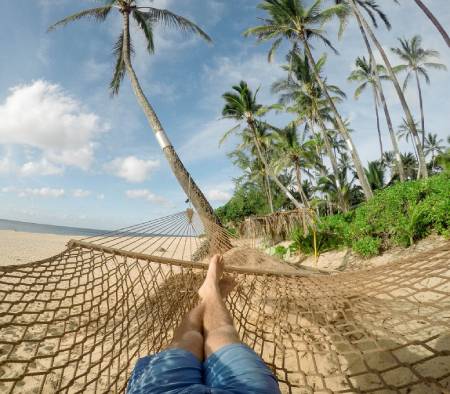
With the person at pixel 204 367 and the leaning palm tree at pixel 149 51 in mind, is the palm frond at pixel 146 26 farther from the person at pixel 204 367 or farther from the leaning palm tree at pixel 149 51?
the person at pixel 204 367

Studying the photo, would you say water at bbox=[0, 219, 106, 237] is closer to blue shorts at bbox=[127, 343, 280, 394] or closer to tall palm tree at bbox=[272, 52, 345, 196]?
tall palm tree at bbox=[272, 52, 345, 196]

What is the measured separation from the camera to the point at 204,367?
2.89ft

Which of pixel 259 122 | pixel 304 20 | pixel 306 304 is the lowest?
pixel 306 304

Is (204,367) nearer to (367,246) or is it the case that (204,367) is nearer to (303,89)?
(367,246)

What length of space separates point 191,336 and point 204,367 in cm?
13

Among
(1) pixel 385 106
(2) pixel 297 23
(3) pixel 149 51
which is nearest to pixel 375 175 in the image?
(1) pixel 385 106

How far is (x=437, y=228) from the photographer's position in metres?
4.49

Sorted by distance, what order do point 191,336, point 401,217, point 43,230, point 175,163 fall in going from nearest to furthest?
point 191,336, point 175,163, point 401,217, point 43,230

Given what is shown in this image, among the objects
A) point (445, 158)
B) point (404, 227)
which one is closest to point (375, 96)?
point (445, 158)

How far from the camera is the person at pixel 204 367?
2.45ft

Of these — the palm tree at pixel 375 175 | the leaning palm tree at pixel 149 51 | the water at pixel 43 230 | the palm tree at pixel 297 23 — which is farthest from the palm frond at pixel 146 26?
the water at pixel 43 230

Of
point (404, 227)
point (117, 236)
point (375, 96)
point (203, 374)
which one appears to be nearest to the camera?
point (203, 374)

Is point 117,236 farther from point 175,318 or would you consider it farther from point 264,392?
point 264,392

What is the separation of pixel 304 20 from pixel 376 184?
8.49 metres
